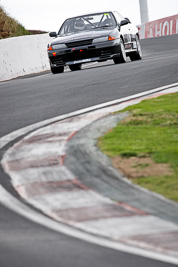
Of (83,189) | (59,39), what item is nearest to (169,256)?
(83,189)

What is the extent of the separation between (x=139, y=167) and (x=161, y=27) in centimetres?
3855

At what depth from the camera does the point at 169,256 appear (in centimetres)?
408

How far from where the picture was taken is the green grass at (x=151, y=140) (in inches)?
228

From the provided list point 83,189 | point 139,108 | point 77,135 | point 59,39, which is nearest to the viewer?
point 83,189

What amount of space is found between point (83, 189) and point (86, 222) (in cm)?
90

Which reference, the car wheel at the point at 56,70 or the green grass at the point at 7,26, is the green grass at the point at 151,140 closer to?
the car wheel at the point at 56,70

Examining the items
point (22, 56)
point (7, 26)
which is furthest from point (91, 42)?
point (7, 26)

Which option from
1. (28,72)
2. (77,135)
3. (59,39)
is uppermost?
(77,135)

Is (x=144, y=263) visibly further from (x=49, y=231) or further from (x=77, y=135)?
(x=77, y=135)

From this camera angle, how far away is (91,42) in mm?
18891

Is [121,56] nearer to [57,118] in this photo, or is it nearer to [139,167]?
[57,118]

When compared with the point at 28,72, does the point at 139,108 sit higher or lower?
higher

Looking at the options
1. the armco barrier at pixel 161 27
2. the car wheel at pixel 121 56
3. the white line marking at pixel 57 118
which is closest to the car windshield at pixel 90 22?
the car wheel at pixel 121 56

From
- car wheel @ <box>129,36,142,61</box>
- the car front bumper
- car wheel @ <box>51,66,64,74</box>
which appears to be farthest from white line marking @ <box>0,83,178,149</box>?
car wheel @ <box>129,36,142,61</box>
